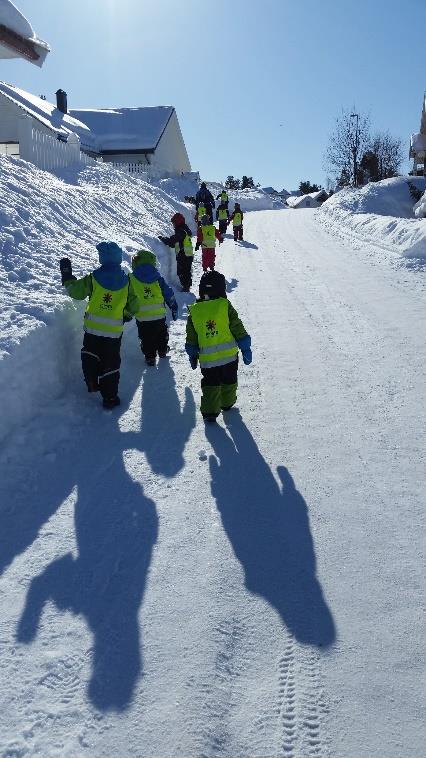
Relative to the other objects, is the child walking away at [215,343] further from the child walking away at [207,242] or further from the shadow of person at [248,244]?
the shadow of person at [248,244]

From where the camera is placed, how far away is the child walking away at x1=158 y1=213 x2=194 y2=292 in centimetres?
1114

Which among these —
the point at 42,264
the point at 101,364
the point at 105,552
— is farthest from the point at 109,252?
the point at 105,552

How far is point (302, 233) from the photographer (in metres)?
21.5

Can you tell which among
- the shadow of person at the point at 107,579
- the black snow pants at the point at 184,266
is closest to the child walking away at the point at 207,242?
the black snow pants at the point at 184,266

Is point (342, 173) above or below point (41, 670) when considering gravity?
above

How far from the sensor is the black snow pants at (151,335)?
22.6ft

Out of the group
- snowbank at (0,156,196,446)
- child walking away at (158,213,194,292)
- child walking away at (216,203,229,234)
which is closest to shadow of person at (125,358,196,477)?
snowbank at (0,156,196,446)

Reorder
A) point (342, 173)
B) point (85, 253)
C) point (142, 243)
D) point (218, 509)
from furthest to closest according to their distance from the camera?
point (342, 173)
point (142, 243)
point (85, 253)
point (218, 509)

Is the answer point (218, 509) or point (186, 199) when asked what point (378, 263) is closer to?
point (218, 509)

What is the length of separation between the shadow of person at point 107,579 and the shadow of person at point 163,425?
390 millimetres

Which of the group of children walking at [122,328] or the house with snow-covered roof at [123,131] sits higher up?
the house with snow-covered roof at [123,131]

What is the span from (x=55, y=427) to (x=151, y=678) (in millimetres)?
2827

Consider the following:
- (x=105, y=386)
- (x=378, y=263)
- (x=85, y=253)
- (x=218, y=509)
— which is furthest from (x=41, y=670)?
(x=378, y=263)

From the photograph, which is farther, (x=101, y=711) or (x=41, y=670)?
(x=41, y=670)
